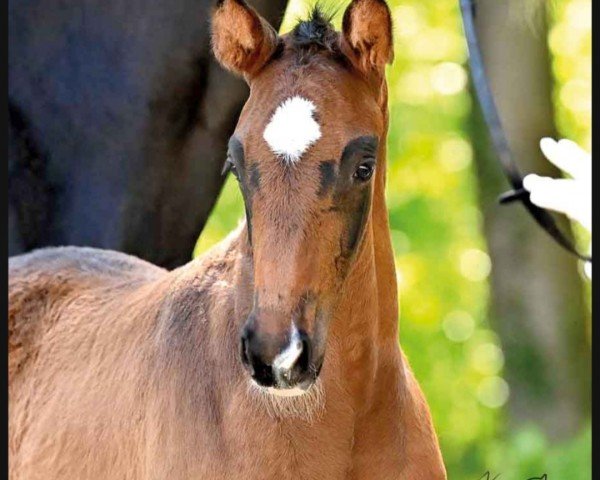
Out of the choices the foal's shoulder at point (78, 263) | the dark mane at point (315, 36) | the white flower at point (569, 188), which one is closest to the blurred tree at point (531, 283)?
the foal's shoulder at point (78, 263)

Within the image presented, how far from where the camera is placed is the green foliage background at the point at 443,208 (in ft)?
45.4

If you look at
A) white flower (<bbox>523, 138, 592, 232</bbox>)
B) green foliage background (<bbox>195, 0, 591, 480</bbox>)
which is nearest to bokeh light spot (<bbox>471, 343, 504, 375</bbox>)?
green foliage background (<bbox>195, 0, 591, 480</bbox>)

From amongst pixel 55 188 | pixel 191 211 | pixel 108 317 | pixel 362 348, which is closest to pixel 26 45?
pixel 55 188

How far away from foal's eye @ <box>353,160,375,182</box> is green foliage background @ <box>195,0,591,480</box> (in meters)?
9.68

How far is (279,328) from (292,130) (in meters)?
0.57

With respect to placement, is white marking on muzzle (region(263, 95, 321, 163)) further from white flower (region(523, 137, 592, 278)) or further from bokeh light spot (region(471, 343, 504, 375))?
bokeh light spot (region(471, 343, 504, 375))

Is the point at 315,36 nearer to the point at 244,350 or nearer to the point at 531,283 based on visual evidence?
the point at 244,350

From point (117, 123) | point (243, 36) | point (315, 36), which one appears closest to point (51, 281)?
point (117, 123)

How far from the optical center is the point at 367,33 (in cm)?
375

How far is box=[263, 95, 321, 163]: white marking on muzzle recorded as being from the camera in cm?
348

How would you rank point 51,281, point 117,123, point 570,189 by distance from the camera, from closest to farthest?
point 570,189 < point 51,281 < point 117,123

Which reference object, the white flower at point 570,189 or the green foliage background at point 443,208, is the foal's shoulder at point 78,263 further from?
the green foliage background at point 443,208
